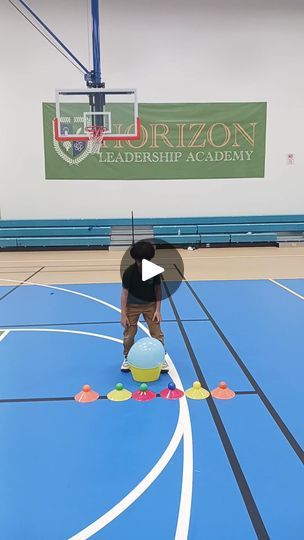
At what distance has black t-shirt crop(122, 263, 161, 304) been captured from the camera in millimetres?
4019

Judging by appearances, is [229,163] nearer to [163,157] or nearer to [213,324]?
[163,157]

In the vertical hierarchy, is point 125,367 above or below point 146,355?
below

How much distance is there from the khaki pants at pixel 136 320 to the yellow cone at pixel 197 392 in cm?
71

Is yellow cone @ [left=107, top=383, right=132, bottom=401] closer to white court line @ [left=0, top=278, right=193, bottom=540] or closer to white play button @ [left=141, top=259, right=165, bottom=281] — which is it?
white court line @ [left=0, top=278, right=193, bottom=540]

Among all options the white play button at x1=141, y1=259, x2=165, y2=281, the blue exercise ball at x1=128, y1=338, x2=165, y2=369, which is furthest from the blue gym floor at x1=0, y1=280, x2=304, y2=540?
the white play button at x1=141, y1=259, x2=165, y2=281

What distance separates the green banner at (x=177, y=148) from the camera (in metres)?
12.1

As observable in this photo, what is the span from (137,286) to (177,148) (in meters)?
9.10

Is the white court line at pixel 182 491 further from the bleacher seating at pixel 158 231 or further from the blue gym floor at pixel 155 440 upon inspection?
the bleacher seating at pixel 158 231

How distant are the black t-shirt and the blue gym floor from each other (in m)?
0.71

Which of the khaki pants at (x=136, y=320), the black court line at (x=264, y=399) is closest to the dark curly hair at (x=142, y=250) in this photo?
the khaki pants at (x=136, y=320)

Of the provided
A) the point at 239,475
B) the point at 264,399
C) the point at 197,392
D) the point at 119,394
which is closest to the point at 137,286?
the point at 119,394


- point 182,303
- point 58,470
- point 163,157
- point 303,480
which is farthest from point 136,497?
point 163,157

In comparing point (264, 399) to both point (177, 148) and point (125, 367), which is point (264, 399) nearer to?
point (125, 367)

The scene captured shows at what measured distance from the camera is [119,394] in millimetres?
3611
